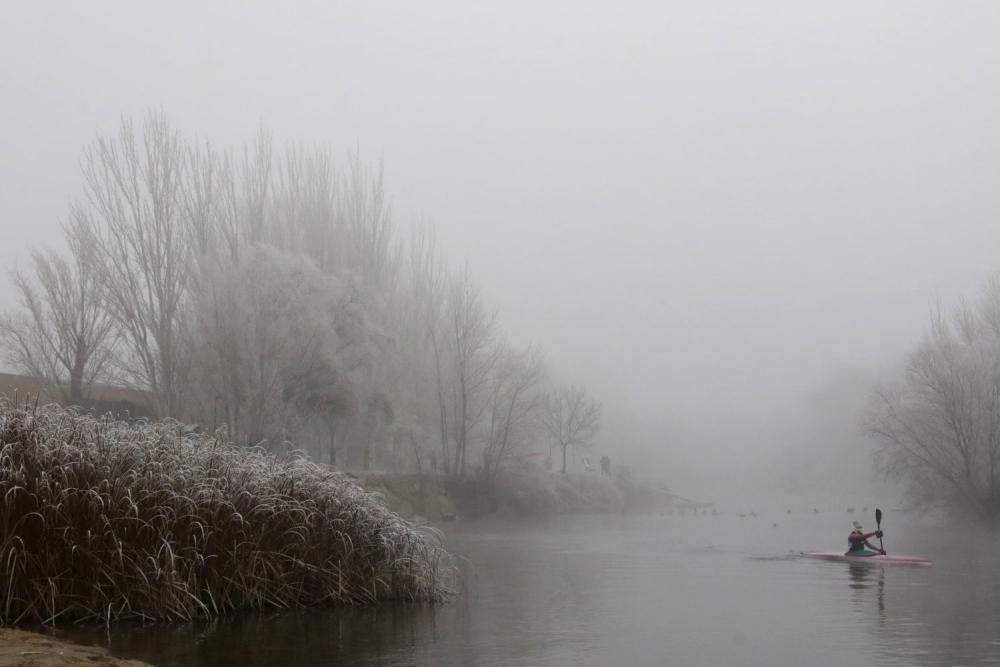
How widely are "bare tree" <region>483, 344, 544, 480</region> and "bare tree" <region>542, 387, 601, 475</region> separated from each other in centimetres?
1404

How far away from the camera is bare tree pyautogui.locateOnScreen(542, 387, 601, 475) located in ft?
210

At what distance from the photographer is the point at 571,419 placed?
63719 mm

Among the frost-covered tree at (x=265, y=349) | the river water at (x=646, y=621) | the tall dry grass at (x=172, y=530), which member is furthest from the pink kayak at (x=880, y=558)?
the frost-covered tree at (x=265, y=349)

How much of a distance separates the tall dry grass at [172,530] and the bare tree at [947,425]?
29.4m

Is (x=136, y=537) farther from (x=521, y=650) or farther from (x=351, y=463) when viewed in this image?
(x=351, y=463)

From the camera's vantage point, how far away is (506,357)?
48938mm

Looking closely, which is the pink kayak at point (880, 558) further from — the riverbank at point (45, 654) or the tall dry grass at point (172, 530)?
the riverbank at point (45, 654)

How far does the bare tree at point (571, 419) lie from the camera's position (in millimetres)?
63875

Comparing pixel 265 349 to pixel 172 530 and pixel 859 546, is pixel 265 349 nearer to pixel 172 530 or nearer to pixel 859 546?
pixel 859 546

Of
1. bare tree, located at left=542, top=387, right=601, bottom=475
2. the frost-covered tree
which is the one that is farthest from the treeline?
bare tree, located at left=542, top=387, right=601, bottom=475

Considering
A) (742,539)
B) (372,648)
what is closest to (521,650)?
(372,648)

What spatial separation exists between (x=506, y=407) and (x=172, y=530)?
36.7 metres

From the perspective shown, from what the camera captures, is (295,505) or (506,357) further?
(506,357)

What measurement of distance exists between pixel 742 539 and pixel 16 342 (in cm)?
2850
